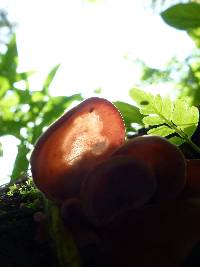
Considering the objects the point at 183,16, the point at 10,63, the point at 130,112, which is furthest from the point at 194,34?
the point at 10,63

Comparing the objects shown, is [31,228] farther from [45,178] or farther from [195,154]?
[195,154]

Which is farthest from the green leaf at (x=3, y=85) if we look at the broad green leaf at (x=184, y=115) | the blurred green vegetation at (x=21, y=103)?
the broad green leaf at (x=184, y=115)

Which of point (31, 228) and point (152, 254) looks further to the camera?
point (31, 228)

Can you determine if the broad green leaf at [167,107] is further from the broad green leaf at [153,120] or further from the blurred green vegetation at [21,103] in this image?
the blurred green vegetation at [21,103]

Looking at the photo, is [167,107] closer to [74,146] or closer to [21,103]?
[74,146]

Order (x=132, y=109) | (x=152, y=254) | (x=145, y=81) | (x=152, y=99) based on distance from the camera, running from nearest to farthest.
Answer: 1. (x=152, y=254)
2. (x=152, y=99)
3. (x=132, y=109)
4. (x=145, y=81)

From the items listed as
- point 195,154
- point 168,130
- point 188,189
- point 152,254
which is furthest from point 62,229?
point 195,154

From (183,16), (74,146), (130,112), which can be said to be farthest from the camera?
(183,16)
